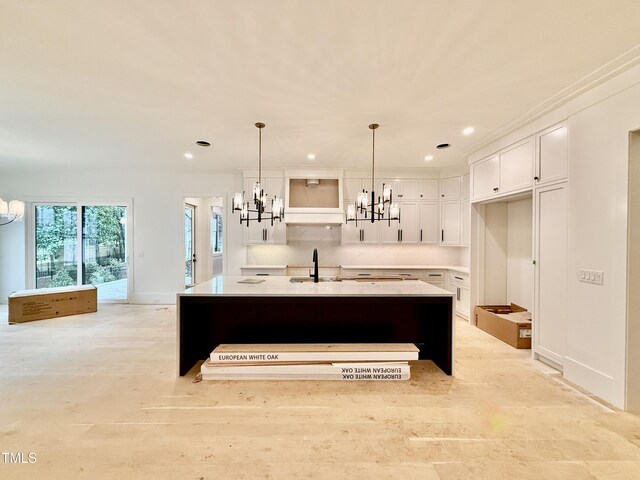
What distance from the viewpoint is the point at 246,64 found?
221cm

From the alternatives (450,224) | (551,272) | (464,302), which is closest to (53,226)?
(450,224)

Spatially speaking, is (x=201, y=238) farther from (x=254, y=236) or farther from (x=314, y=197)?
(x=314, y=197)

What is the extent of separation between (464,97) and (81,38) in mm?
3151

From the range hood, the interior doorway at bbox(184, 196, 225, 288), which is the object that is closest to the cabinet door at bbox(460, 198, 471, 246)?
the range hood

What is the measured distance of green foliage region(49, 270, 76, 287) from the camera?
5.80 m

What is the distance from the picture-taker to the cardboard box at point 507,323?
11.5 feet

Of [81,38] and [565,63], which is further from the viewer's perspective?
[565,63]

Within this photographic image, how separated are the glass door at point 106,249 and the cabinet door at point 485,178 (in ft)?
21.6

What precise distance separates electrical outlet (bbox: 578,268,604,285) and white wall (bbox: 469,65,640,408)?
34 millimetres

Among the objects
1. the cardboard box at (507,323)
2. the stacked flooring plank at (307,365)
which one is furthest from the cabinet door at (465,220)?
the stacked flooring plank at (307,365)

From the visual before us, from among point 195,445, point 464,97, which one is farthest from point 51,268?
point 464,97

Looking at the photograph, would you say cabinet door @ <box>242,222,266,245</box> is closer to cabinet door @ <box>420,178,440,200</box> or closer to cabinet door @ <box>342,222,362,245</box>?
cabinet door @ <box>342,222,362,245</box>

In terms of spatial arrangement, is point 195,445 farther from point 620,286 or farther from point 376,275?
point 376,275

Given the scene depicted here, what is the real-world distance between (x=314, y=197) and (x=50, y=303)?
16.0 feet
